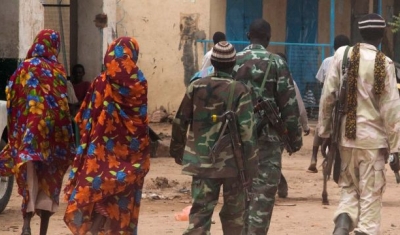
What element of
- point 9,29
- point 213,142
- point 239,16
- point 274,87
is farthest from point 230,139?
point 239,16

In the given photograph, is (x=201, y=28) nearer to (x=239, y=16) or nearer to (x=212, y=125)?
(x=239, y=16)

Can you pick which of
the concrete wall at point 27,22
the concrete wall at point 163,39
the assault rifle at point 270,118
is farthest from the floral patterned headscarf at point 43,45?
the concrete wall at point 163,39

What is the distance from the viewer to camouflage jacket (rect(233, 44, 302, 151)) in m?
7.94

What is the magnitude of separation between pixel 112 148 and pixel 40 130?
3.69 ft

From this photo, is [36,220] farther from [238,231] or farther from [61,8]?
[61,8]

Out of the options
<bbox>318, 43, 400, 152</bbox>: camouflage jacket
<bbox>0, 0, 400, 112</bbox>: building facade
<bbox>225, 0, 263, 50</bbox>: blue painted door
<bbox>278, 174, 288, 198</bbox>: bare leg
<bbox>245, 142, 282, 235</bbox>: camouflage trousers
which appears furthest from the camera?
<bbox>225, 0, 263, 50</bbox>: blue painted door

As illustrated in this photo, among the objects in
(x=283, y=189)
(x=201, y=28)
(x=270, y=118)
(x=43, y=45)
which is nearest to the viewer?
(x=270, y=118)

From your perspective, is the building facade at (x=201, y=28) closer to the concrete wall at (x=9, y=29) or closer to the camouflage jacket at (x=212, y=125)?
the concrete wall at (x=9, y=29)

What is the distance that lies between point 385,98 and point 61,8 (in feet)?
32.3

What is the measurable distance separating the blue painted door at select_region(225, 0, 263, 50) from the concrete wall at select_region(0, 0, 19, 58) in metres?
8.07

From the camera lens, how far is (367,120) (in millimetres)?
7797

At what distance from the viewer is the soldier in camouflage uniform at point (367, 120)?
775 centimetres

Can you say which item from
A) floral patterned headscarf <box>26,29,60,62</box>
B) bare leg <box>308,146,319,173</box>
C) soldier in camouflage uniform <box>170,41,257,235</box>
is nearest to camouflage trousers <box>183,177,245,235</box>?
soldier in camouflage uniform <box>170,41,257,235</box>

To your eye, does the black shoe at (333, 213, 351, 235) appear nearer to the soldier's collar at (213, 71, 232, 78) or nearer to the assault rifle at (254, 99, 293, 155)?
the assault rifle at (254, 99, 293, 155)
